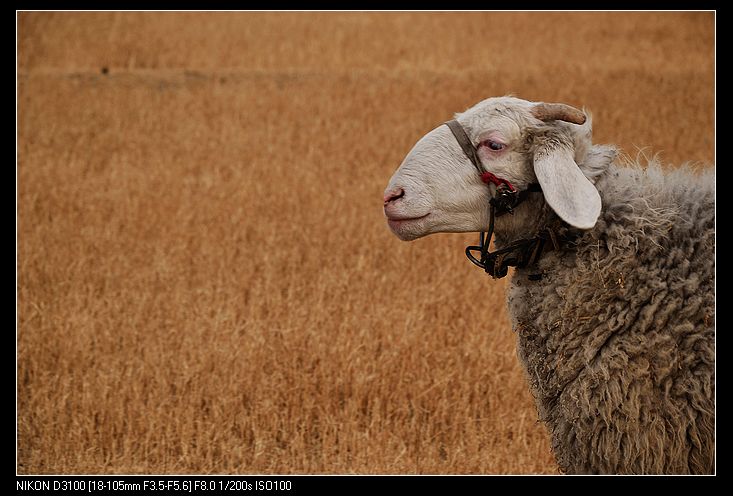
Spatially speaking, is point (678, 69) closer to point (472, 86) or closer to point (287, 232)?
point (472, 86)

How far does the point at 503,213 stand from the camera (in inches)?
112

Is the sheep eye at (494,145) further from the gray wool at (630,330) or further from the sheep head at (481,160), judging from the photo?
the gray wool at (630,330)

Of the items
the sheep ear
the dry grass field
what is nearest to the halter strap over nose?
the sheep ear

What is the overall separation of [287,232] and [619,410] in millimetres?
5467

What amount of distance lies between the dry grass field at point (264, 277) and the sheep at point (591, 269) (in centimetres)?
149

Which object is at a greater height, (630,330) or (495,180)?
(495,180)

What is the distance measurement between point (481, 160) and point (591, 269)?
1.78 feet

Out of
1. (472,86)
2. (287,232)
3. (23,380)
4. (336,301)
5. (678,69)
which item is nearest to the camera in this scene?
(23,380)

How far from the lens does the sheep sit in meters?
2.67

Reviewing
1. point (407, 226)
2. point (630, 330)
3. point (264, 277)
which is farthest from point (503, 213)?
point (264, 277)

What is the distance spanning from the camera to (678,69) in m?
16.6

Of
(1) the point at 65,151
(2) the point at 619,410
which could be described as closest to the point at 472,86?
(1) the point at 65,151

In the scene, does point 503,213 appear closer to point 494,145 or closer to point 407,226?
point 494,145

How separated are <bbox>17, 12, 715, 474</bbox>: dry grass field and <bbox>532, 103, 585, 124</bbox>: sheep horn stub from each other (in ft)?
6.82
